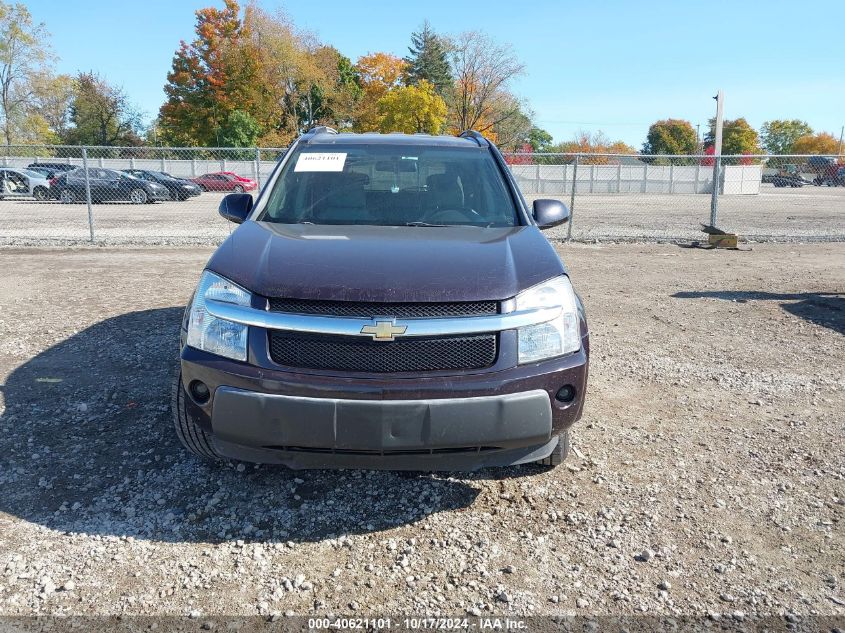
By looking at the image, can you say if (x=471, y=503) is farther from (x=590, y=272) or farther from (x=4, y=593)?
(x=590, y=272)

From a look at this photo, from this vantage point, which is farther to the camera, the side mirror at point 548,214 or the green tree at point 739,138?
the green tree at point 739,138

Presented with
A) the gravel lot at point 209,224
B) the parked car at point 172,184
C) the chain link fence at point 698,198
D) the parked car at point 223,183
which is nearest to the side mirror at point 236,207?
the gravel lot at point 209,224

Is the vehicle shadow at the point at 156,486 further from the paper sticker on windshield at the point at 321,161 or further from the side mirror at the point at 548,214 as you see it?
the paper sticker on windshield at the point at 321,161

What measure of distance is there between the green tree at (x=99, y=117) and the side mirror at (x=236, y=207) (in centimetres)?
6655

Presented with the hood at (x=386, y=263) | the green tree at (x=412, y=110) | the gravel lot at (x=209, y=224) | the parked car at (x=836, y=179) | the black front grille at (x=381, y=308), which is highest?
Result: the green tree at (x=412, y=110)

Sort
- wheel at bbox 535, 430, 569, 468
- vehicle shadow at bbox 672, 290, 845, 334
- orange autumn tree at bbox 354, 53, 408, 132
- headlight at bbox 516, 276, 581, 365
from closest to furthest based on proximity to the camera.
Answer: headlight at bbox 516, 276, 581, 365, wheel at bbox 535, 430, 569, 468, vehicle shadow at bbox 672, 290, 845, 334, orange autumn tree at bbox 354, 53, 408, 132

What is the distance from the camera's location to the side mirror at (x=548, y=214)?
4.01 m

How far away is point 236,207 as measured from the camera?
4.17m

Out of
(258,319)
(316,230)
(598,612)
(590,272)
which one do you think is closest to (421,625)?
(598,612)

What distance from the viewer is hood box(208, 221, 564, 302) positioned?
2.71 metres

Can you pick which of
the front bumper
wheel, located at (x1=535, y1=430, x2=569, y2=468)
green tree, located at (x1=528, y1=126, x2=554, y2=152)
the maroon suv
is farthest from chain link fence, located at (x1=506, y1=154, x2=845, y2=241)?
green tree, located at (x1=528, y1=126, x2=554, y2=152)

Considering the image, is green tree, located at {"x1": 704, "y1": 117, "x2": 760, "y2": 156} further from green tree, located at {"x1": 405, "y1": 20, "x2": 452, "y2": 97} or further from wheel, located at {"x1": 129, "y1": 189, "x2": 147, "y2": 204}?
wheel, located at {"x1": 129, "y1": 189, "x2": 147, "y2": 204}

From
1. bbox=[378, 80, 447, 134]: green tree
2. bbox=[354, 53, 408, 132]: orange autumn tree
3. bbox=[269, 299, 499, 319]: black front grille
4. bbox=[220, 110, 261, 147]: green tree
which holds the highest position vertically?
bbox=[354, 53, 408, 132]: orange autumn tree

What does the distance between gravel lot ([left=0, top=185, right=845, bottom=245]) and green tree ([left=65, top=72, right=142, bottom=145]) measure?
43.1m
